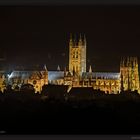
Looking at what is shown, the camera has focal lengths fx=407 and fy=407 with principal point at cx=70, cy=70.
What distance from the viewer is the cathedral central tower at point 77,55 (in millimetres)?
3785

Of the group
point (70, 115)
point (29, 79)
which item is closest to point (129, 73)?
point (70, 115)

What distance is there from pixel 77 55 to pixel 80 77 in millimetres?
208

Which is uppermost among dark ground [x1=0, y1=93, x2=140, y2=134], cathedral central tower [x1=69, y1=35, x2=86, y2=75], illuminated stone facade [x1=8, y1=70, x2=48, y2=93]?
cathedral central tower [x1=69, y1=35, x2=86, y2=75]

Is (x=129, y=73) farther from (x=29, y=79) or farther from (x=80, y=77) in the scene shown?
(x=29, y=79)

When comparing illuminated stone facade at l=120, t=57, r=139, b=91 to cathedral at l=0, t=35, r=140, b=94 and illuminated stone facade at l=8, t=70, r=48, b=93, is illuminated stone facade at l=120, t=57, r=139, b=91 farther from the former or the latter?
illuminated stone facade at l=8, t=70, r=48, b=93

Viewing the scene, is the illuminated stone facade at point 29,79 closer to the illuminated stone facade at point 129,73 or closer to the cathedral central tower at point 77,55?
the cathedral central tower at point 77,55

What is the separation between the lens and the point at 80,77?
3807mm

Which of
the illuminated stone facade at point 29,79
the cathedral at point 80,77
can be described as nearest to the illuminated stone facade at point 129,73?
the cathedral at point 80,77

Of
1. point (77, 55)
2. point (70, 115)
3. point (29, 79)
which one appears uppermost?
point (77, 55)

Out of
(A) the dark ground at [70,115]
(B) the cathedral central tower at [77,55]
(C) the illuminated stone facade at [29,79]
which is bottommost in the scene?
(A) the dark ground at [70,115]

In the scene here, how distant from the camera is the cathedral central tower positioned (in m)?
3.79

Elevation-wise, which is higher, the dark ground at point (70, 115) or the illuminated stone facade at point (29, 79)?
the illuminated stone facade at point (29, 79)

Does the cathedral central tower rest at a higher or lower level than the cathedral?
higher

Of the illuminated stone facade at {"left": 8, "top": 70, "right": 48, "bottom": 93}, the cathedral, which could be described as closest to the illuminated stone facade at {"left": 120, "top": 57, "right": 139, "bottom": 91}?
the cathedral
